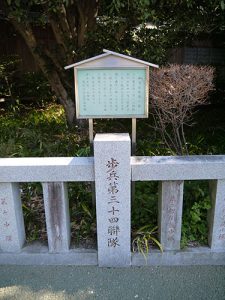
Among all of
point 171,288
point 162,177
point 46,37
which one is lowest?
point 171,288

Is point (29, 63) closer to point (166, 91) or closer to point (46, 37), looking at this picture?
point (46, 37)

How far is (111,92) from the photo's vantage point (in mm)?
2350

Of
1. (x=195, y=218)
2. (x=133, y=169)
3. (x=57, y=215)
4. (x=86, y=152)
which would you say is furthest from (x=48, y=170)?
(x=86, y=152)

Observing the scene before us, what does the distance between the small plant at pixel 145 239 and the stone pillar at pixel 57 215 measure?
613mm

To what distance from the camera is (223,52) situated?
28.2 feet

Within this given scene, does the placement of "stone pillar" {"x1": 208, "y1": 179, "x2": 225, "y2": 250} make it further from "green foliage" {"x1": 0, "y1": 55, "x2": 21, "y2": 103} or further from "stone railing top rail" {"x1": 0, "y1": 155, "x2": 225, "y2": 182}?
"green foliage" {"x1": 0, "y1": 55, "x2": 21, "y2": 103}

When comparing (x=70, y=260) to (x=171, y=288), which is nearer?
(x=171, y=288)

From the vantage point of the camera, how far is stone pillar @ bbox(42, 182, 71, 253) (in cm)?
240

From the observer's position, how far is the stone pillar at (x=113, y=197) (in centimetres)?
222

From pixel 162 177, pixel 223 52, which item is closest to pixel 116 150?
pixel 162 177

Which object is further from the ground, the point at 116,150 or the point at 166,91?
the point at 166,91

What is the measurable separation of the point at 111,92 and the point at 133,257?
1.44m

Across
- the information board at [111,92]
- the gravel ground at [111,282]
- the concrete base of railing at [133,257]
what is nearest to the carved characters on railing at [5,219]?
the concrete base of railing at [133,257]

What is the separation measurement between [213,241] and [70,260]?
4.19 ft
